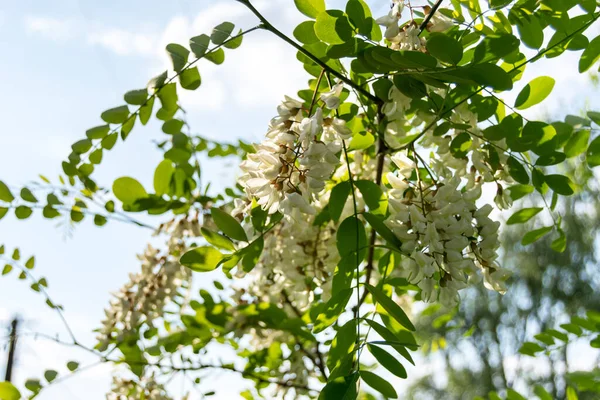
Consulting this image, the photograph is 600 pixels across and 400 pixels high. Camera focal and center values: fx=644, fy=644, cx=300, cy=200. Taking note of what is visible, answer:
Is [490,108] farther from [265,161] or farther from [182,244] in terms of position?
[182,244]

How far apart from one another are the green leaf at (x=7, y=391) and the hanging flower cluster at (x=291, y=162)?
0.58 meters

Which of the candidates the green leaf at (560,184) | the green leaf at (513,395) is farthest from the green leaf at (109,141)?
the green leaf at (513,395)

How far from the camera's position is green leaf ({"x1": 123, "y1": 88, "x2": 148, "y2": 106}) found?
69 cm

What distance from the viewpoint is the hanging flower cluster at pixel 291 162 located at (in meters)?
0.53

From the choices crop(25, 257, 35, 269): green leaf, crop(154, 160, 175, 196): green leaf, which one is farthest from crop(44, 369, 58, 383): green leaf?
crop(154, 160, 175, 196): green leaf

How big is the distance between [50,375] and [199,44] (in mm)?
614

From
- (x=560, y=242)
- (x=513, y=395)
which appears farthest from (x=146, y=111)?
(x=513, y=395)

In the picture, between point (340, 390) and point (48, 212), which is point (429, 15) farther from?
point (48, 212)

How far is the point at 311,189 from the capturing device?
542 millimetres

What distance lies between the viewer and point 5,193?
976 mm

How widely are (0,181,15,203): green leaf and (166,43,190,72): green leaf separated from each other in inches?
18.5

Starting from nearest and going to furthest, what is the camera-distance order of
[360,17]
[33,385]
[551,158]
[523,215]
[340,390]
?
[340,390], [360,17], [551,158], [523,215], [33,385]

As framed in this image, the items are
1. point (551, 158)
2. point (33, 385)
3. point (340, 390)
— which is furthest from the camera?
point (33, 385)

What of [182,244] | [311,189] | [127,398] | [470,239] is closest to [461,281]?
[470,239]
